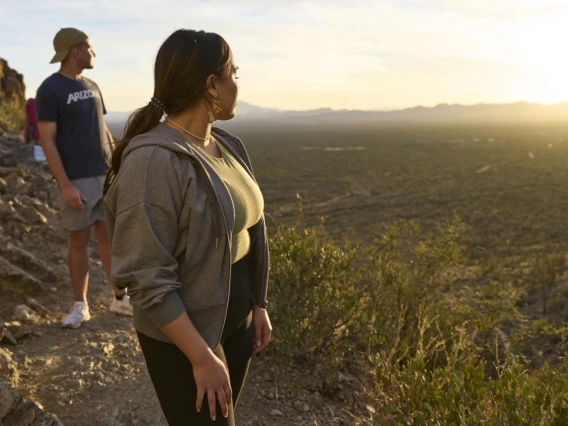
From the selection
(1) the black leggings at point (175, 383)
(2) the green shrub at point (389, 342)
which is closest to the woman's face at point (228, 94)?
(1) the black leggings at point (175, 383)

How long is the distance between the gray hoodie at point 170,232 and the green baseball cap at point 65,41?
1965mm

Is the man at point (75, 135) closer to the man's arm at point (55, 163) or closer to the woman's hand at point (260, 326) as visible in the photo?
the man's arm at point (55, 163)

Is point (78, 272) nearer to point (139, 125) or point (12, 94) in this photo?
point (139, 125)

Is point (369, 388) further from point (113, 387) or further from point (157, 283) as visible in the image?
point (157, 283)

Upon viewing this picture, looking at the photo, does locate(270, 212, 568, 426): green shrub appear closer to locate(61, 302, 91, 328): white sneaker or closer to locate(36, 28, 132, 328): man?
locate(36, 28, 132, 328): man

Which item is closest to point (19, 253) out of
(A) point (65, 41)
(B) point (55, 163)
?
(B) point (55, 163)

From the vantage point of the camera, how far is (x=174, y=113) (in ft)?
5.00

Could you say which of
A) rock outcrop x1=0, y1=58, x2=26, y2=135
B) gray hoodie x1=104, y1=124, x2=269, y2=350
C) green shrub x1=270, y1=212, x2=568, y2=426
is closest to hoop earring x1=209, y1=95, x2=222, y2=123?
gray hoodie x1=104, y1=124, x2=269, y2=350

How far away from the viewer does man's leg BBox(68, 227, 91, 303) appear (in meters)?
3.40

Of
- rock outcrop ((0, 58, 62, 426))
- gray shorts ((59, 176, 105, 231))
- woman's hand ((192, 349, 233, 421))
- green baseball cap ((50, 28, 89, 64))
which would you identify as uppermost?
green baseball cap ((50, 28, 89, 64))

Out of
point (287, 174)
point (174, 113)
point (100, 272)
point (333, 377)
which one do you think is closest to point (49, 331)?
point (100, 272)

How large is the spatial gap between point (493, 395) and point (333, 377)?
1293 millimetres

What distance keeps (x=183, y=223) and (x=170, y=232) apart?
4 cm

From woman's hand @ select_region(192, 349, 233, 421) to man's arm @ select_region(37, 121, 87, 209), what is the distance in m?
2.08
